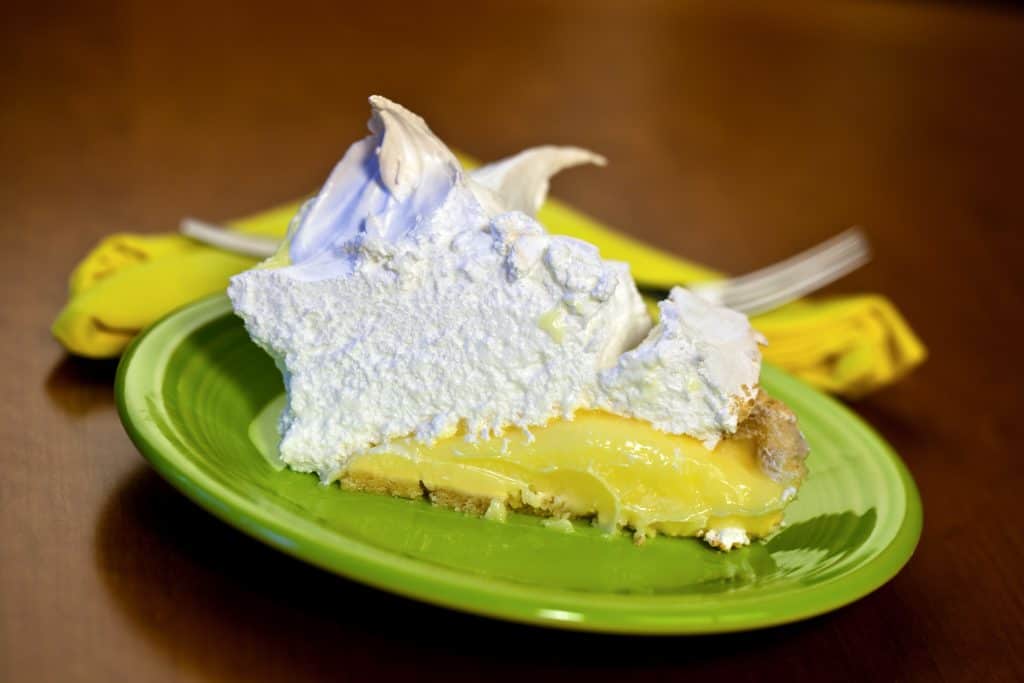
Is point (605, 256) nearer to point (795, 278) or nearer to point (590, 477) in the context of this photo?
point (795, 278)

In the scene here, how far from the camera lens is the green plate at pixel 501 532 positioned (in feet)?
3.41

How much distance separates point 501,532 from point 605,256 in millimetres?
985

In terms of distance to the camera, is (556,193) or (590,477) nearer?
(590,477)

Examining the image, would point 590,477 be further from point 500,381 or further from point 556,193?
point 556,193

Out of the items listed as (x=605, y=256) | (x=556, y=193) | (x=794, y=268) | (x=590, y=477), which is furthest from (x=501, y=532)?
(x=556, y=193)

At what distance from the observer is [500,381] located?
137 centimetres

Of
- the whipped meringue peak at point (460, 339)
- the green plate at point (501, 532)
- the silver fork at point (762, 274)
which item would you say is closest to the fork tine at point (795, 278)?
the silver fork at point (762, 274)

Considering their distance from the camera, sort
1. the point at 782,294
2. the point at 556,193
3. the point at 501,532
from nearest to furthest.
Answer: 1. the point at 501,532
2. the point at 782,294
3. the point at 556,193

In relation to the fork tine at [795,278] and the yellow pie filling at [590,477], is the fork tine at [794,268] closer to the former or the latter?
the fork tine at [795,278]

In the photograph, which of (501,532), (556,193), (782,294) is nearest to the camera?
(501,532)

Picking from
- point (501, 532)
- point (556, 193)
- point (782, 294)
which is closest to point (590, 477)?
point (501, 532)

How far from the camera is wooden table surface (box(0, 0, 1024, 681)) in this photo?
1.12 metres

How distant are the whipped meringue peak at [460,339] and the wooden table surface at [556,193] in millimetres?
222

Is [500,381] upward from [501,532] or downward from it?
upward
